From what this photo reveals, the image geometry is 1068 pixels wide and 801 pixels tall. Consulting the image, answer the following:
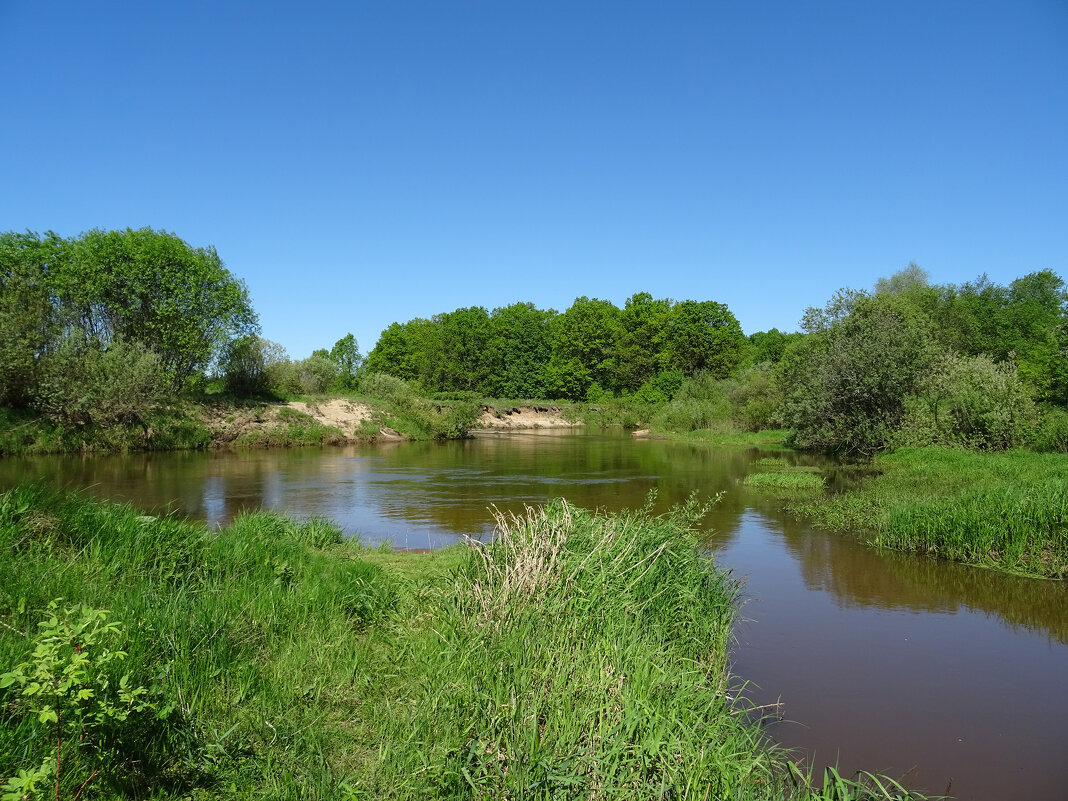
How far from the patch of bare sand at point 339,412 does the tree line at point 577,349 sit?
31.5 m

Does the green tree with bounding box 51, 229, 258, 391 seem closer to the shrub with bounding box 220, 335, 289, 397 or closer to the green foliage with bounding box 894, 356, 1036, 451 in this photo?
the shrub with bounding box 220, 335, 289, 397

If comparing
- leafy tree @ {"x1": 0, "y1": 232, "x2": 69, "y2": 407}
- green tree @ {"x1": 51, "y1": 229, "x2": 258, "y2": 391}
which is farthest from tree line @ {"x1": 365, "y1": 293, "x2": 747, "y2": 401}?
leafy tree @ {"x1": 0, "y1": 232, "x2": 69, "y2": 407}

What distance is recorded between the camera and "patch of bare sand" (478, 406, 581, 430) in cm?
5581

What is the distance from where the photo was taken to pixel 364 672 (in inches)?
215

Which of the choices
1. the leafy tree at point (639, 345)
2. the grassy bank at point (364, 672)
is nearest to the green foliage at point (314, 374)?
the leafy tree at point (639, 345)

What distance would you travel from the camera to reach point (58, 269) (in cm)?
3119

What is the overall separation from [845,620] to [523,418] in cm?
5082

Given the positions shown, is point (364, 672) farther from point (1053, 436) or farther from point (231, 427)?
point (231, 427)

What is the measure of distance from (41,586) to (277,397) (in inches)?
1437

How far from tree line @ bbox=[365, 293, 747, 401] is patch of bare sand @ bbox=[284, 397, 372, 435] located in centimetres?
3146

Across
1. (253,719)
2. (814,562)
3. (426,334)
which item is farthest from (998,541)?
(426,334)

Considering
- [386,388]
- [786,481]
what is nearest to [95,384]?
[386,388]

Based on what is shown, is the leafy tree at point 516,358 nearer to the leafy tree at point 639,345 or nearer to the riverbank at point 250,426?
the leafy tree at point 639,345

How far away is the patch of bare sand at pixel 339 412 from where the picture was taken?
128 feet
